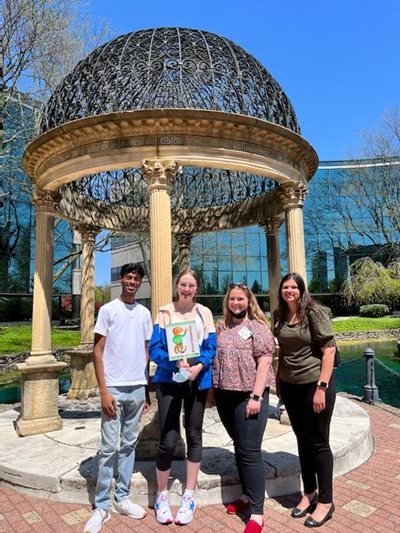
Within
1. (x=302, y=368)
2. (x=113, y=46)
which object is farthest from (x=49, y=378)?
(x=113, y=46)

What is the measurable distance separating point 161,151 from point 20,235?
32.1m

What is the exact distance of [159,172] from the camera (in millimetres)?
6578

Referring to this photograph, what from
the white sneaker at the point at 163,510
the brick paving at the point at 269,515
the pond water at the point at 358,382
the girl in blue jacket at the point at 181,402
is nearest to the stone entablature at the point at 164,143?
the girl in blue jacket at the point at 181,402

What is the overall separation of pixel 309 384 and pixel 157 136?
187 inches

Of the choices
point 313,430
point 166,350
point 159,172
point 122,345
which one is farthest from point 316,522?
point 159,172

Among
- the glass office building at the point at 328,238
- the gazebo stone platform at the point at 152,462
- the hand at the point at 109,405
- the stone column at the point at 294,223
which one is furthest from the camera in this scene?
the glass office building at the point at 328,238

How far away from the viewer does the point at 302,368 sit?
374 cm

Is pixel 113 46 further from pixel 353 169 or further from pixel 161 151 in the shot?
pixel 353 169

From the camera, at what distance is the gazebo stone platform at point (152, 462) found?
4291 mm

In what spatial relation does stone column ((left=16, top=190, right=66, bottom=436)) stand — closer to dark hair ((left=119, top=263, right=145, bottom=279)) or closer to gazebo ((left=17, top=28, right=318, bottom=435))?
gazebo ((left=17, top=28, right=318, bottom=435))

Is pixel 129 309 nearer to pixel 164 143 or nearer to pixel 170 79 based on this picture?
pixel 164 143

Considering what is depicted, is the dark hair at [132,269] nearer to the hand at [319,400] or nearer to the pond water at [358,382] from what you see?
the hand at [319,400]

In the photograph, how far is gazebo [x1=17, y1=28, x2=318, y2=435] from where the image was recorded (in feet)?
21.7

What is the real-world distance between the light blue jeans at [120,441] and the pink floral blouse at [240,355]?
849 millimetres
